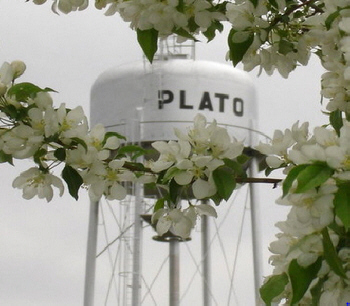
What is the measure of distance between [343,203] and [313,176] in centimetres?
7

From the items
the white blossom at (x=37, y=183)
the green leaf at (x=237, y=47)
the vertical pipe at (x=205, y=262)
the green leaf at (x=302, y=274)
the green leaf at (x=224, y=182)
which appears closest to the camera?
the green leaf at (x=302, y=274)

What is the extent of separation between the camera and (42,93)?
231cm

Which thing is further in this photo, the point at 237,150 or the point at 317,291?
the point at 237,150

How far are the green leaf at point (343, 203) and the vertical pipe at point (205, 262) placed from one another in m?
14.6

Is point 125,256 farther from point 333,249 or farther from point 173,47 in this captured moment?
point 333,249

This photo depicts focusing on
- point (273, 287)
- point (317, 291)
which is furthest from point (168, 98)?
point (317, 291)

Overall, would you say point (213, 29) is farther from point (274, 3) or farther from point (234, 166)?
point (234, 166)

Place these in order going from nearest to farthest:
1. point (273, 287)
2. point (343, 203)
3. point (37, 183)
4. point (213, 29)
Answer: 1. point (343, 203)
2. point (273, 287)
3. point (37, 183)
4. point (213, 29)

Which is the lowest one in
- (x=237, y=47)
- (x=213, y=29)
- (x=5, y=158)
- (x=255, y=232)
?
(x=5, y=158)

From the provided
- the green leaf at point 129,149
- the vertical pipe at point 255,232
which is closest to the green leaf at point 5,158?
the green leaf at point 129,149

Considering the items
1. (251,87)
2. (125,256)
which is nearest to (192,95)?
(251,87)

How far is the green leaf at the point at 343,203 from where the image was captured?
1.80m

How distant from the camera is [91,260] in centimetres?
1521

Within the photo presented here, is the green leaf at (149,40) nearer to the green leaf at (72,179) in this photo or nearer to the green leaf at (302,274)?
the green leaf at (72,179)
